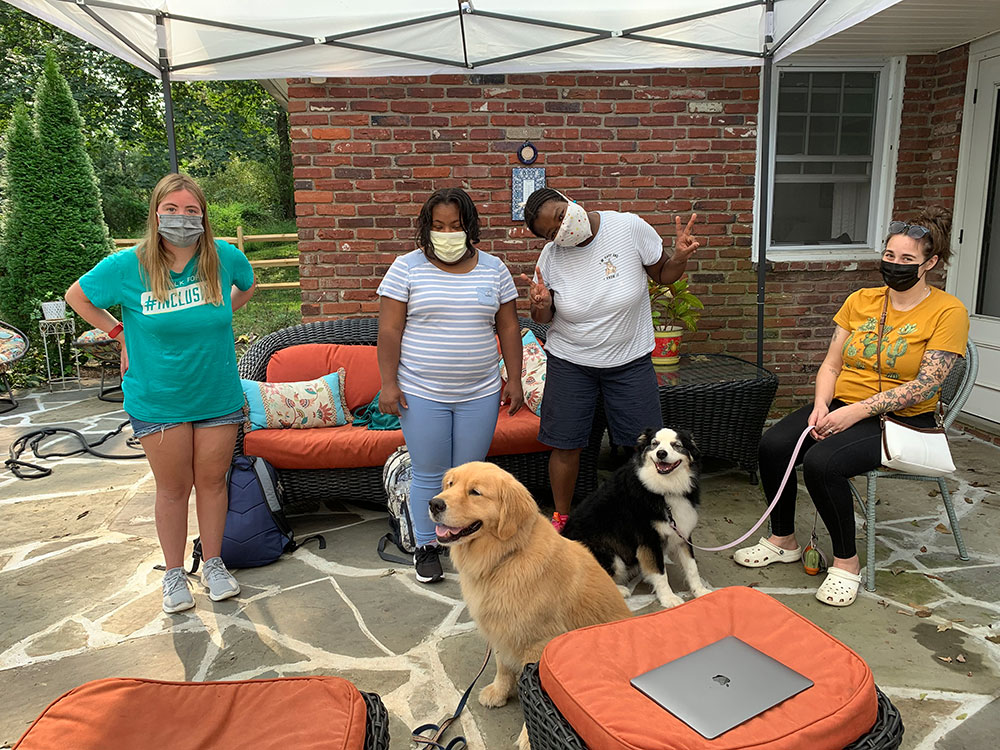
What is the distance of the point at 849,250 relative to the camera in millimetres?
5629

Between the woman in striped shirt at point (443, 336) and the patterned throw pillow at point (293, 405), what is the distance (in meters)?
1.15

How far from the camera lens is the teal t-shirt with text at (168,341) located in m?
2.72

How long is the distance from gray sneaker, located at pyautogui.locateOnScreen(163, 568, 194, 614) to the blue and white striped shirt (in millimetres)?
1313

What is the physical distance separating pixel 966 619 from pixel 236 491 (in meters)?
3.30

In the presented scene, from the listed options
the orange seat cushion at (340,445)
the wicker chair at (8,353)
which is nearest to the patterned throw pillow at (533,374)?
the orange seat cushion at (340,445)

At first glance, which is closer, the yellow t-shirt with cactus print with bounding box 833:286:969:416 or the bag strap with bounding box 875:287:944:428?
the yellow t-shirt with cactus print with bounding box 833:286:969:416

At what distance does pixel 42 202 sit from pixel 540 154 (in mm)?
6512

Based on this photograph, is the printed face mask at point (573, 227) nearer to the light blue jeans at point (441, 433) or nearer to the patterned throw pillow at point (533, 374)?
the light blue jeans at point (441, 433)

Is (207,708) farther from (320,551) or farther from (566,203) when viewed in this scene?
(566,203)

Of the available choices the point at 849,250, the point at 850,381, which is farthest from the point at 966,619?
the point at 849,250

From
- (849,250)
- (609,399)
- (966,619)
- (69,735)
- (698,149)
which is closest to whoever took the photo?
(69,735)

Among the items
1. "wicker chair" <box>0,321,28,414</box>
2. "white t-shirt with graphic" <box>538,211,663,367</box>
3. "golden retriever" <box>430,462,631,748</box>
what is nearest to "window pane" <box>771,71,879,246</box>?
"white t-shirt with graphic" <box>538,211,663,367</box>

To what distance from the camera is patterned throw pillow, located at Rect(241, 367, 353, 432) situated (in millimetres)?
3949

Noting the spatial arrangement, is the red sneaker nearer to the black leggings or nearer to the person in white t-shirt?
the person in white t-shirt
